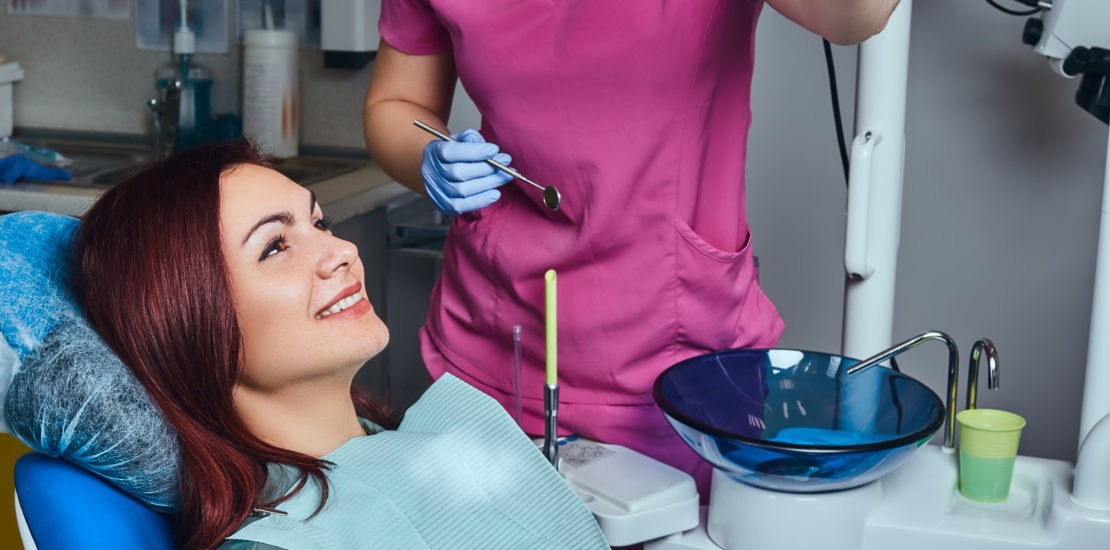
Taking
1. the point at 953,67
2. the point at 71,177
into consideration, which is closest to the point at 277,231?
the point at 71,177

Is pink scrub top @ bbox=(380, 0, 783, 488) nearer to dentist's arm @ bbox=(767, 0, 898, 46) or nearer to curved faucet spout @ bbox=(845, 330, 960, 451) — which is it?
dentist's arm @ bbox=(767, 0, 898, 46)

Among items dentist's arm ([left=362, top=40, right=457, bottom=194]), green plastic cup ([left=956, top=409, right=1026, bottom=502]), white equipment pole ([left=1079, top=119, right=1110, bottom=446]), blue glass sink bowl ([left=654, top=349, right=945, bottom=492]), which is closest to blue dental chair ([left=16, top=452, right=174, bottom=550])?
blue glass sink bowl ([left=654, top=349, right=945, bottom=492])

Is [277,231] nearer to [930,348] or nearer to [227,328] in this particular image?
[227,328]

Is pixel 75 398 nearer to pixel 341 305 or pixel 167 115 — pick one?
pixel 341 305

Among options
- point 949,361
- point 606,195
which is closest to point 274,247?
point 606,195

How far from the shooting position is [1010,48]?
7.16ft

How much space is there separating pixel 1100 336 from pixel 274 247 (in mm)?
935

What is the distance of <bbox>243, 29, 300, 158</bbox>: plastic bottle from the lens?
2518 mm

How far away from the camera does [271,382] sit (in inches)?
47.1

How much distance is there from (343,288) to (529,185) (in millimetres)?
278

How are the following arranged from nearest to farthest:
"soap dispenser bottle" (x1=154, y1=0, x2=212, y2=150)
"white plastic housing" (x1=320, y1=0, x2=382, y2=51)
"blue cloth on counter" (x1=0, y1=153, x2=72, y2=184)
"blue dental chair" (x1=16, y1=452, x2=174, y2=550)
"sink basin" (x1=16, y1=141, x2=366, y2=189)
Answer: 1. "blue dental chair" (x1=16, y1=452, x2=174, y2=550)
2. "blue cloth on counter" (x1=0, y1=153, x2=72, y2=184)
3. "sink basin" (x1=16, y1=141, x2=366, y2=189)
4. "white plastic housing" (x1=320, y1=0, x2=382, y2=51)
5. "soap dispenser bottle" (x1=154, y1=0, x2=212, y2=150)

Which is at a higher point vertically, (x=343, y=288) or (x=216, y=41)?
(x=216, y=41)

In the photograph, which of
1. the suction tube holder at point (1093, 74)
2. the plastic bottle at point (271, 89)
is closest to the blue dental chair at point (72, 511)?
the suction tube holder at point (1093, 74)

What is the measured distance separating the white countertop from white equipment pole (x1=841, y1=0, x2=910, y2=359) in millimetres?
968
